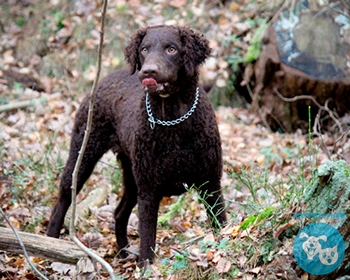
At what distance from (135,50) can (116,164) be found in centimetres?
266

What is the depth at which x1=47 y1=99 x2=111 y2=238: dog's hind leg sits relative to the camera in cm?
564

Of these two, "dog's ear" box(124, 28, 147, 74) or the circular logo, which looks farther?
"dog's ear" box(124, 28, 147, 74)

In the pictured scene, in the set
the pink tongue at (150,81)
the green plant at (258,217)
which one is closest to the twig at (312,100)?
the pink tongue at (150,81)

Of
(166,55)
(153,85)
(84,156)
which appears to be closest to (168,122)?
(153,85)

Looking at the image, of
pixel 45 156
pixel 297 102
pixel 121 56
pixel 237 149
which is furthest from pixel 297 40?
pixel 45 156

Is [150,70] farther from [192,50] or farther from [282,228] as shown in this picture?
[282,228]

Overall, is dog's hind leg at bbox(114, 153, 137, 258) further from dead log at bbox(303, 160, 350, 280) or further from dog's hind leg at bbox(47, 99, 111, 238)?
dead log at bbox(303, 160, 350, 280)

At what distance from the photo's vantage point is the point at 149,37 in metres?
4.62

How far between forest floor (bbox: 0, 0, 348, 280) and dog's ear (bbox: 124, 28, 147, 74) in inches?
42.2

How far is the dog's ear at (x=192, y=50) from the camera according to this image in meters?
4.61

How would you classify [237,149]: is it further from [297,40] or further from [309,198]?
[309,198]

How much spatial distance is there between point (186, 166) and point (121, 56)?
18.9 feet

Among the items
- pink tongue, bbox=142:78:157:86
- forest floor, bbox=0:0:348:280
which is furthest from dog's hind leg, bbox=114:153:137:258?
pink tongue, bbox=142:78:157:86

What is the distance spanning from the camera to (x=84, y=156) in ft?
18.8
